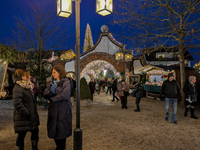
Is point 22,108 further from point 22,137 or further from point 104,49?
point 104,49

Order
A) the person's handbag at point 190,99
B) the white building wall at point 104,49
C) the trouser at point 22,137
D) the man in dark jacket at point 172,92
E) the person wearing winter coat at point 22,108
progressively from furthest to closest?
the white building wall at point 104,49
the person's handbag at point 190,99
the man in dark jacket at point 172,92
the trouser at point 22,137
the person wearing winter coat at point 22,108

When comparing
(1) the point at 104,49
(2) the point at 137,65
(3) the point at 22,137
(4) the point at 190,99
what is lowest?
(3) the point at 22,137

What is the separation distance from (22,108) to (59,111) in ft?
2.32

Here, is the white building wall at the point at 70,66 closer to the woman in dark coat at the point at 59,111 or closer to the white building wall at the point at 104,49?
the white building wall at the point at 104,49

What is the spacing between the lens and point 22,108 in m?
3.02

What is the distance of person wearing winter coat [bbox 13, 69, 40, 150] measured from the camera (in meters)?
3.04

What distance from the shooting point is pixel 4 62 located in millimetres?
6105

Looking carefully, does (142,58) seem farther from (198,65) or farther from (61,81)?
(61,81)

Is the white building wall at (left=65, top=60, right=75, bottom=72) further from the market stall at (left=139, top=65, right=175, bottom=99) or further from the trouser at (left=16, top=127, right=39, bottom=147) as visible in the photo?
the trouser at (left=16, top=127, right=39, bottom=147)

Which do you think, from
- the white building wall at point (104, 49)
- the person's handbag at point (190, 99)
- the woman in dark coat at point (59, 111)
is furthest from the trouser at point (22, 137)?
the white building wall at point (104, 49)

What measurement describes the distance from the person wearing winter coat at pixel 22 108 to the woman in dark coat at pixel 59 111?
0.39 m

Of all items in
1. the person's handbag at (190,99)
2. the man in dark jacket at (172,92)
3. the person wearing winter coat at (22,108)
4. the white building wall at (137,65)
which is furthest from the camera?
the white building wall at (137,65)

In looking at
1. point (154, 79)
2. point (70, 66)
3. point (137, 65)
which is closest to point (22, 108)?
point (154, 79)

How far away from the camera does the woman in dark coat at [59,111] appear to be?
3065 mm
